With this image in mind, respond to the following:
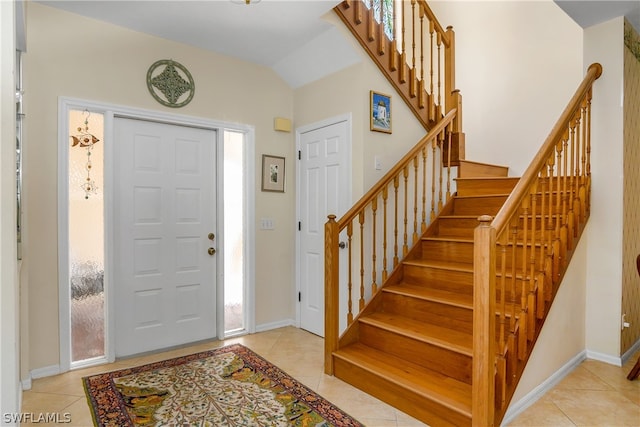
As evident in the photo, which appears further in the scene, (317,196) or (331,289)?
(317,196)

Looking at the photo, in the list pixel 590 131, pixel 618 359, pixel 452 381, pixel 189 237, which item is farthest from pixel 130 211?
pixel 618 359

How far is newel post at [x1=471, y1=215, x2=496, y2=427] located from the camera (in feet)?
5.88

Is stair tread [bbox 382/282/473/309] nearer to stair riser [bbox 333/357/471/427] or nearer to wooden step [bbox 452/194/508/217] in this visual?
stair riser [bbox 333/357/471/427]

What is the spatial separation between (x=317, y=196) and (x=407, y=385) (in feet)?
6.41

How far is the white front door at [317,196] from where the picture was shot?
3393 mm

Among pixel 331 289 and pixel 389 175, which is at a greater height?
pixel 389 175

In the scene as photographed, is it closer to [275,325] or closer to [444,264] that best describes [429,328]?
[444,264]

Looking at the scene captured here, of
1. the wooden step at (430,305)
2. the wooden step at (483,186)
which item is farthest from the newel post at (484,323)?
the wooden step at (483,186)

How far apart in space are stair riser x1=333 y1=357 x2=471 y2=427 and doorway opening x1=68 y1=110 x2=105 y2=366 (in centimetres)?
193

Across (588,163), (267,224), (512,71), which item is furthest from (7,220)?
(512,71)

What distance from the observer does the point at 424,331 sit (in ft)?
8.26

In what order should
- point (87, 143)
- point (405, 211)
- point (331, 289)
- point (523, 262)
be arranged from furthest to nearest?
point (405, 211)
point (87, 143)
point (331, 289)
point (523, 262)

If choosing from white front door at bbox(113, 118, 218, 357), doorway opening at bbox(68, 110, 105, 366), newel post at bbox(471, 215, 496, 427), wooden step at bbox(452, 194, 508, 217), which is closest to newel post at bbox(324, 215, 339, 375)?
newel post at bbox(471, 215, 496, 427)

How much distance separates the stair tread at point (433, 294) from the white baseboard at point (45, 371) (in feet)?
8.19
